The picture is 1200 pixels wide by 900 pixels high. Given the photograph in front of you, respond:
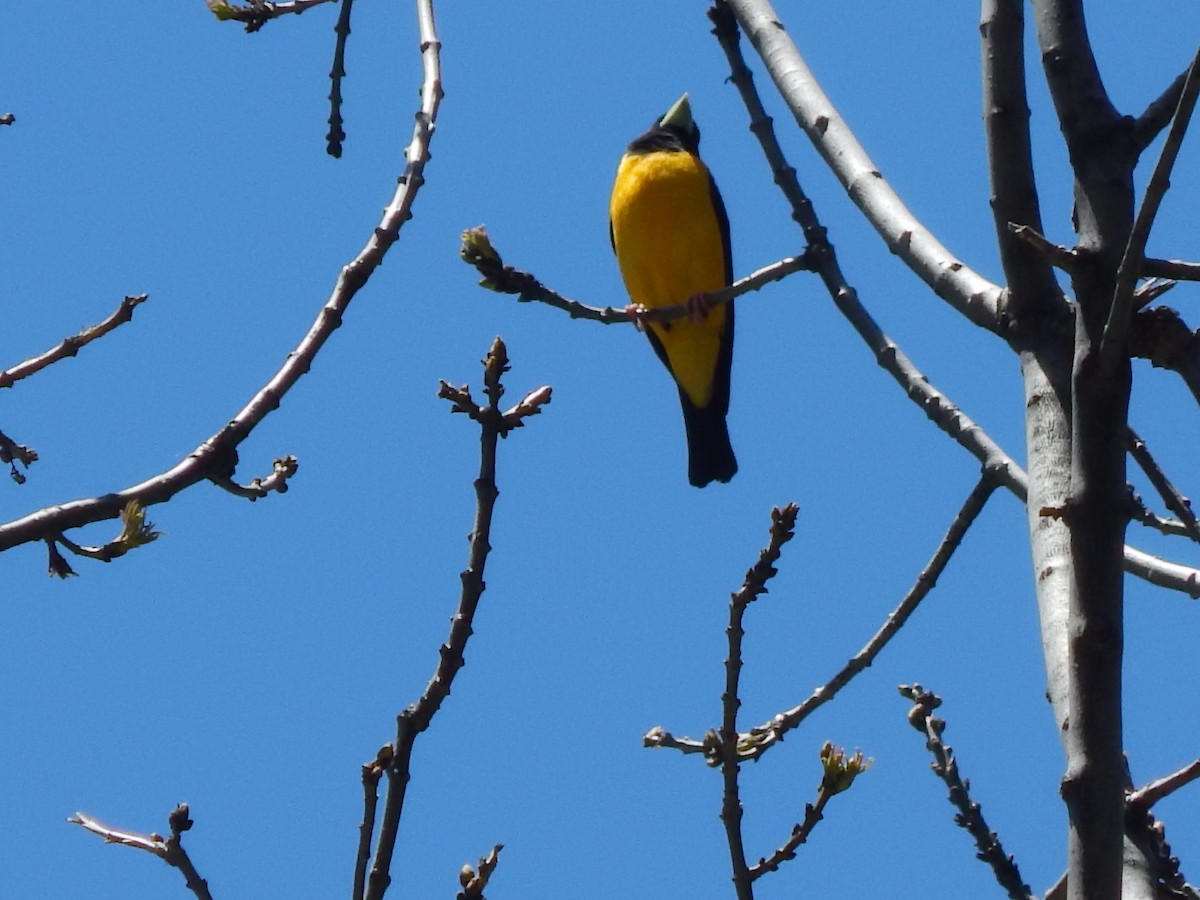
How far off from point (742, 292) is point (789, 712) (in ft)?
3.03

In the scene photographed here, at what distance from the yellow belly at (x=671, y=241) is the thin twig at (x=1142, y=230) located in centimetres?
522

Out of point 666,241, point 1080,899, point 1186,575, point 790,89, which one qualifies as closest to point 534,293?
point 790,89

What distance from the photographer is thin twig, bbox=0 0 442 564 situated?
2.64m

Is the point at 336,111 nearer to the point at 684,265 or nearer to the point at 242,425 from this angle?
the point at 242,425

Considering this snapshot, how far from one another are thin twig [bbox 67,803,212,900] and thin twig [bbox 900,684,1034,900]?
3.92 ft

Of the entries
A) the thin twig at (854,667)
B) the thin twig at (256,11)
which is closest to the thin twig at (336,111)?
the thin twig at (256,11)

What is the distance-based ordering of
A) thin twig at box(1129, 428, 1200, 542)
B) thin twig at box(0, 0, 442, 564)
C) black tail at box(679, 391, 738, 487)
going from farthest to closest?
black tail at box(679, 391, 738, 487) < thin twig at box(0, 0, 442, 564) < thin twig at box(1129, 428, 1200, 542)

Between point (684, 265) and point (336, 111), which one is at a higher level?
point (684, 265)

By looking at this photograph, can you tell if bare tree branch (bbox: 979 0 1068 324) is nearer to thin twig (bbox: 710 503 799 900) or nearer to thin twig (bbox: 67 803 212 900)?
thin twig (bbox: 710 503 799 900)

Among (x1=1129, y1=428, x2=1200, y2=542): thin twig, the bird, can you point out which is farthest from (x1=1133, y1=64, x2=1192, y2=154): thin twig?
the bird

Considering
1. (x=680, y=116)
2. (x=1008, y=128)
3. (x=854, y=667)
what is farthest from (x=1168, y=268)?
(x=680, y=116)

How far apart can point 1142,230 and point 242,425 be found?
1826 millimetres

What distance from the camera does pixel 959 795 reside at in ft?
8.16

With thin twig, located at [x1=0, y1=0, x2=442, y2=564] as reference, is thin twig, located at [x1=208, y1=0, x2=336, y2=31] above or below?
above
